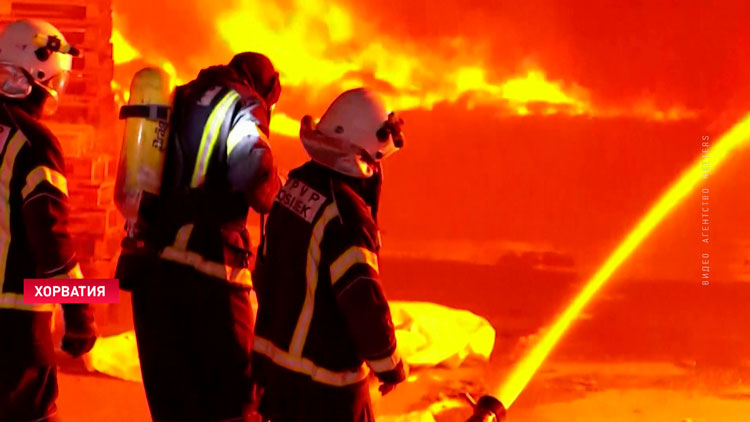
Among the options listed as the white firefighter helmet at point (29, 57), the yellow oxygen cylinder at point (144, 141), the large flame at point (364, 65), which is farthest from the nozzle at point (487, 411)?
the white firefighter helmet at point (29, 57)

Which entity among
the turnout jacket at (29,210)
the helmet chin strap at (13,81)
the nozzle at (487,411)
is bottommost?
the nozzle at (487,411)

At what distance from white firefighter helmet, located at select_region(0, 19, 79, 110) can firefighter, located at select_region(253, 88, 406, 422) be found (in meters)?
0.90

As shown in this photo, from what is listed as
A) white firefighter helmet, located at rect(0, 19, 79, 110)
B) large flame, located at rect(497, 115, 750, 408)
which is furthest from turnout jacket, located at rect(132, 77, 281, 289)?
large flame, located at rect(497, 115, 750, 408)

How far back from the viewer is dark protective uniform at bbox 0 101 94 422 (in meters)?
2.61

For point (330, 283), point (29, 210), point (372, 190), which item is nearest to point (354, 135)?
point (372, 190)

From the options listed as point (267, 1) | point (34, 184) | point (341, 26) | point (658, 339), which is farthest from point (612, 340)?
point (34, 184)

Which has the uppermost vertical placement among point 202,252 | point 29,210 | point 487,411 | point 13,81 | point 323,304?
point 13,81

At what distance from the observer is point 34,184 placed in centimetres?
261

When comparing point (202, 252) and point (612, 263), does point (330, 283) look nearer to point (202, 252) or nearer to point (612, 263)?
point (202, 252)

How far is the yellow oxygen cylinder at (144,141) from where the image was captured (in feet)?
8.19

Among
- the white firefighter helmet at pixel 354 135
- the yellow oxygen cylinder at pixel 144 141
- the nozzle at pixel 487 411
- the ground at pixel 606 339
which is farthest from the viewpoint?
the ground at pixel 606 339

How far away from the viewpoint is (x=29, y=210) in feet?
8.55

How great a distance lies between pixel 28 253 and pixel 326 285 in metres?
1.01
